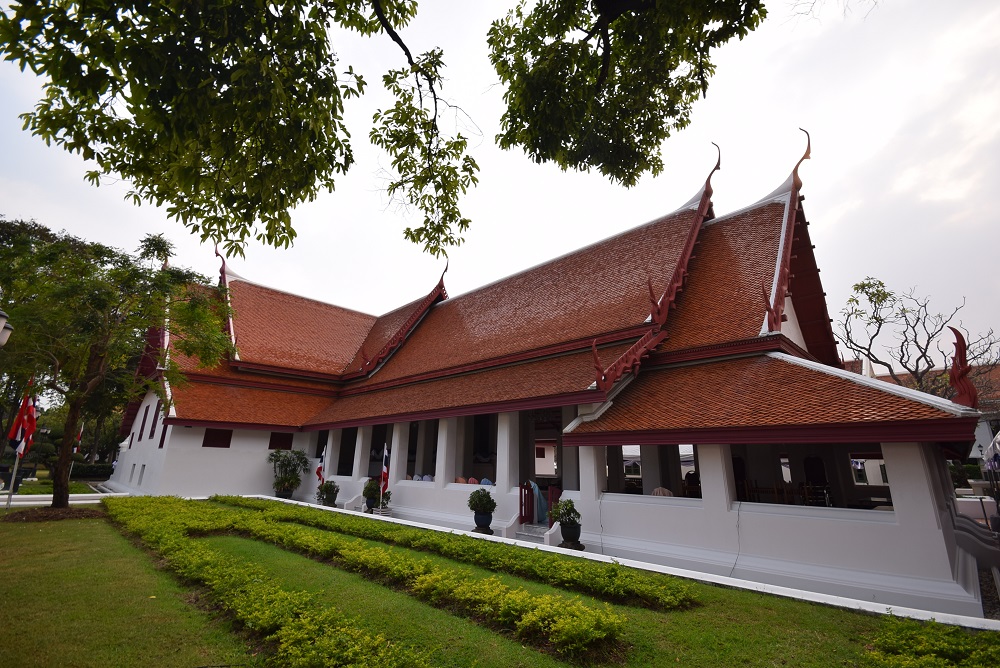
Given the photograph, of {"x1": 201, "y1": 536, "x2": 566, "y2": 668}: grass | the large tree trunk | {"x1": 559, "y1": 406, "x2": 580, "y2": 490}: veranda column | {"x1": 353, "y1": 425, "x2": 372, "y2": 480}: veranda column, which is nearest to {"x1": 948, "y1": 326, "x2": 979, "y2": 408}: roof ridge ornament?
{"x1": 201, "y1": 536, "x2": 566, "y2": 668}: grass

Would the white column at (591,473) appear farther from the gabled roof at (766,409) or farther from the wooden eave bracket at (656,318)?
the wooden eave bracket at (656,318)

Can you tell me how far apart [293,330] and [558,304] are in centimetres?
1259

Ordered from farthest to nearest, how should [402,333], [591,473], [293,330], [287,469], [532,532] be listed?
[293,330] → [402,333] → [287,469] → [532,532] → [591,473]

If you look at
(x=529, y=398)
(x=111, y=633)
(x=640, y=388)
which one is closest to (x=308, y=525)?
(x=529, y=398)

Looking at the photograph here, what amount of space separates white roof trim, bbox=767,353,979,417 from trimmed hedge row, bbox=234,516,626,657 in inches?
178

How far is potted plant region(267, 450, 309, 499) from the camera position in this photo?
52.1ft

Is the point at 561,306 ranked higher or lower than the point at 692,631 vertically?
higher

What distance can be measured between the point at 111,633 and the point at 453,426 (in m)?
8.41

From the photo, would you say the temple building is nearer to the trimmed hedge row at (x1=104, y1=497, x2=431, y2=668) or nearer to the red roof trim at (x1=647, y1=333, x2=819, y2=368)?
the red roof trim at (x1=647, y1=333, x2=819, y2=368)

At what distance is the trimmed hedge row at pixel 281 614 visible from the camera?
3468 mm

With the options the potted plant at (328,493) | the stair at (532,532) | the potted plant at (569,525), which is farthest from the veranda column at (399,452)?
the potted plant at (569,525)

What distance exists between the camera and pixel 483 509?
9969mm

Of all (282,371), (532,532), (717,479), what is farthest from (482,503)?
(282,371)

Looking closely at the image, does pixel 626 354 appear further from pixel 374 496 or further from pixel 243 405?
pixel 243 405
